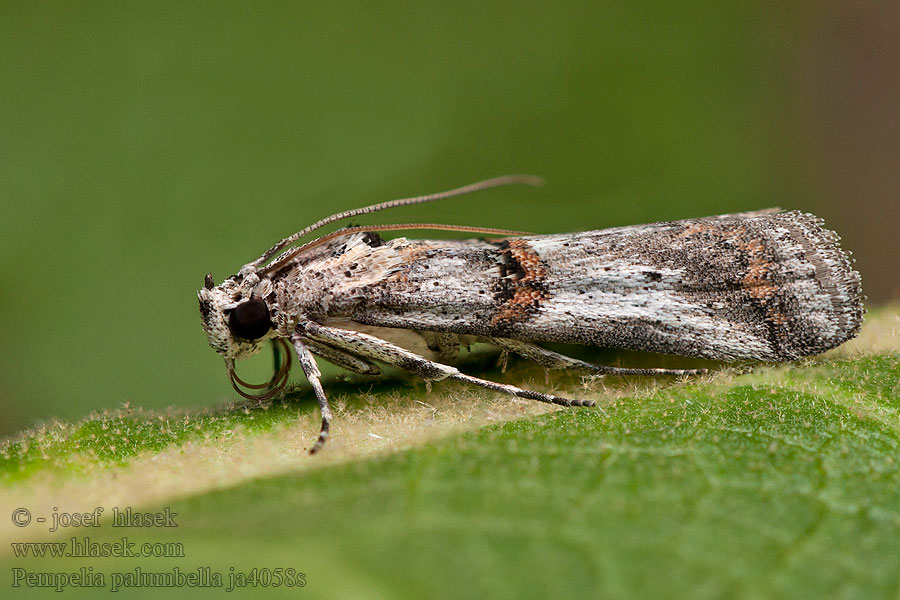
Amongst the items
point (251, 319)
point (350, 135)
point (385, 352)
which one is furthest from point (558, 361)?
point (350, 135)

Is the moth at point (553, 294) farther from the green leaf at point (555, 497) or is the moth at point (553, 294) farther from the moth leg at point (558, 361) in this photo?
the green leaf at point (555, 497)

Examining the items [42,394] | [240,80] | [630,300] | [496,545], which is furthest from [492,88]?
[496,545]

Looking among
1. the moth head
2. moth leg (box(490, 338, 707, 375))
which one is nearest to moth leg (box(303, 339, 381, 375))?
the moth head

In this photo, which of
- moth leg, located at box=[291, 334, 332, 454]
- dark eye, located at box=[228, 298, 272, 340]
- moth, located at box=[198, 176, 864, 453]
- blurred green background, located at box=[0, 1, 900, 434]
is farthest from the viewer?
blurred green background, located at box=[0, 1, 900, 434]

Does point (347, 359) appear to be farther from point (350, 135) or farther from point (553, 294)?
point (350, 135)

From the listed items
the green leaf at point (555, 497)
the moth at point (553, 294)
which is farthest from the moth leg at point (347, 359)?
the green leaf at point (555, 497)

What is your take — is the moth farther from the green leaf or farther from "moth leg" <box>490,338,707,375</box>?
the green leaf

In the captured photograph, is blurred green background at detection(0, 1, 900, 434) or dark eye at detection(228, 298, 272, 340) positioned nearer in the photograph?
dark eye at detection(228, 298, 272, 340)
